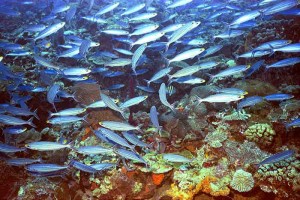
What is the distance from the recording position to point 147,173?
5.45m

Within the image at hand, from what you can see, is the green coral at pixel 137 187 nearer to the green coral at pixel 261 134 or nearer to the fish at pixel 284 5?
the green coral at pixel 261 134

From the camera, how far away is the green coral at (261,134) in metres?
5.45

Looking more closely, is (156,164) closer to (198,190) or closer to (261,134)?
Answer: (198,190)

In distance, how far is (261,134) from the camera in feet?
18.0

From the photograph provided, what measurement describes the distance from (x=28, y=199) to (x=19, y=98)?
291cm

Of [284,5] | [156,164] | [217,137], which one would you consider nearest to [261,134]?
[217,137]

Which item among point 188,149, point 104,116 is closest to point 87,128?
point 104,116

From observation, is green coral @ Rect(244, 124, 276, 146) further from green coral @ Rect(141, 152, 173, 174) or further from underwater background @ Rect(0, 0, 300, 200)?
green coral @ Rect(141, 152, 173, 174)

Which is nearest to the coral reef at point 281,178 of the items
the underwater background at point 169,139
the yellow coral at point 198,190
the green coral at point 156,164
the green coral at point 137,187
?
the underwater background at point 169,139

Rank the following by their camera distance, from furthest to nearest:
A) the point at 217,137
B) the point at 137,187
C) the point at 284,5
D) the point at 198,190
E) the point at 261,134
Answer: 1. the point at 284,5
2. the point at 217,137
3. the point at 261,134
4. the point at 137,187
5. the point at 198,190

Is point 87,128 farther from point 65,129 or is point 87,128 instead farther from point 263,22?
point 263,22

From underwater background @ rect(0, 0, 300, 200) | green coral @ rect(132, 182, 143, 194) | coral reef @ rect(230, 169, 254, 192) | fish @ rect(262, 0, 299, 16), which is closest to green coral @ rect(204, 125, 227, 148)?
underwater background @ rect(0, 0, 300, 200)

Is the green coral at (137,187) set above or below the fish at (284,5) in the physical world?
below

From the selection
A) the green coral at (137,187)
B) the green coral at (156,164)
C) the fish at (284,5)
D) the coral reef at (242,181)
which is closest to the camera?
the coral reef at (242,181)
